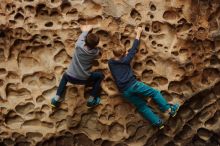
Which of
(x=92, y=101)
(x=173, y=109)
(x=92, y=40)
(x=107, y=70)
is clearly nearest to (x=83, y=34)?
(x=92, y=40)

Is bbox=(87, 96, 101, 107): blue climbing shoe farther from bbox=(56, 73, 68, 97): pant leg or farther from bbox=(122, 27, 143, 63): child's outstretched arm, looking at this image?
bbox=(122, 27, 143, 63): child's outstretched arm

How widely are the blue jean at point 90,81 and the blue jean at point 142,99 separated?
0.29 meters

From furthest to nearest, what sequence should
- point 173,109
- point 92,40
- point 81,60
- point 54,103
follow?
1. point 54,103
2. point 173,109
3. point 81,60
4. point 92,40

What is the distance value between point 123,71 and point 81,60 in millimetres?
426

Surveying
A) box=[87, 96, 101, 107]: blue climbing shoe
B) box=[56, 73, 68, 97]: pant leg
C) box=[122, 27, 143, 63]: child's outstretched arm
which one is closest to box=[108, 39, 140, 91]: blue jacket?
box=[122, 27, 143, 63]: child's outstretched arm

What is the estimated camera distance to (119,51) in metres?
5.79

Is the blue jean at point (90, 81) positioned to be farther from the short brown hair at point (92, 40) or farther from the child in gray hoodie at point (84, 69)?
the short brown hair at point (92, 40)

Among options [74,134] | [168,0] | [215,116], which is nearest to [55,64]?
[74,134]

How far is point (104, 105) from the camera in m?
5.92

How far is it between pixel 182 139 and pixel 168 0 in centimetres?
144

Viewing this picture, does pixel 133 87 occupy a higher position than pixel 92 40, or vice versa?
pixel 92 40

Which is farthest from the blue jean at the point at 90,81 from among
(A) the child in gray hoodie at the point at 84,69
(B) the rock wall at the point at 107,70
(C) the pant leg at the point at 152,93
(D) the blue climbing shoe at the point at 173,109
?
(D) the blue climbing shoe at the point at 173,109

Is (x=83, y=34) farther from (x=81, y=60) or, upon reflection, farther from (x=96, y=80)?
(x=96, y=80)

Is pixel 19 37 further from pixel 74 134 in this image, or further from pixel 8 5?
pixel 74 134
